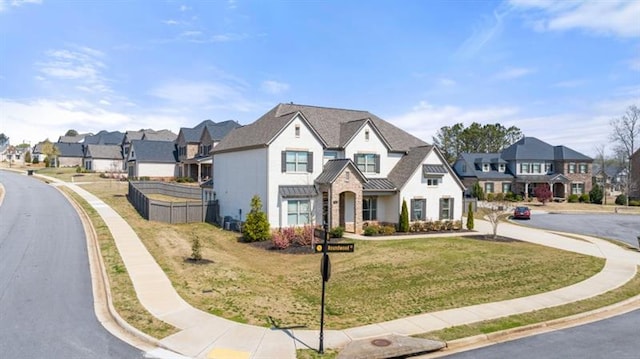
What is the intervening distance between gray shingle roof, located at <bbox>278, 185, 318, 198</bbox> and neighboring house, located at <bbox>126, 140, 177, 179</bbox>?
4205 cm

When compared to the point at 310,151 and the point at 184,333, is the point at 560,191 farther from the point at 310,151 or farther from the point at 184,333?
the point at 184,333

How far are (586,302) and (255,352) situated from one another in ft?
39.1

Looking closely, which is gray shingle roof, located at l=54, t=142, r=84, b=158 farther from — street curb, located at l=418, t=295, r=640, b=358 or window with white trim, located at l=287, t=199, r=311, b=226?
street curb, located at l=418, t=295, r=640, b=358

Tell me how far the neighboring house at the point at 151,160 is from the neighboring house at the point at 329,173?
3123cm

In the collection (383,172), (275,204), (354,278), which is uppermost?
(383,172)

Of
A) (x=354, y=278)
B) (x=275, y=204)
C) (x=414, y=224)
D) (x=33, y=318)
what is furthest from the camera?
(x=414, y=224)

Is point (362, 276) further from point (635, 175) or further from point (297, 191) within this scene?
point (635, 175)

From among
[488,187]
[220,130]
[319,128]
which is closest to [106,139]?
[220,130]

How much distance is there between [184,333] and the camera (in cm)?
1117

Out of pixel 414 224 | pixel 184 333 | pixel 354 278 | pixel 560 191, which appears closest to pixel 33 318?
pixel 184 333

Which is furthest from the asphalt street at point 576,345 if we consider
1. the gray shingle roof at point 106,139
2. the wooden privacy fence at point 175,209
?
the gray shingle roof at point 106,139

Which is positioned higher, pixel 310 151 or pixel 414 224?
pixel 310 151

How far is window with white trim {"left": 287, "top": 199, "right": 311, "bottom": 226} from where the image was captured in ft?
99.6

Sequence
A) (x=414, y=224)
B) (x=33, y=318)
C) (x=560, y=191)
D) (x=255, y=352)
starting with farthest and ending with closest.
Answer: (x=560, y=191) → (x=414, y=224) → (x=33, y=318) → (x=255, y=352)
